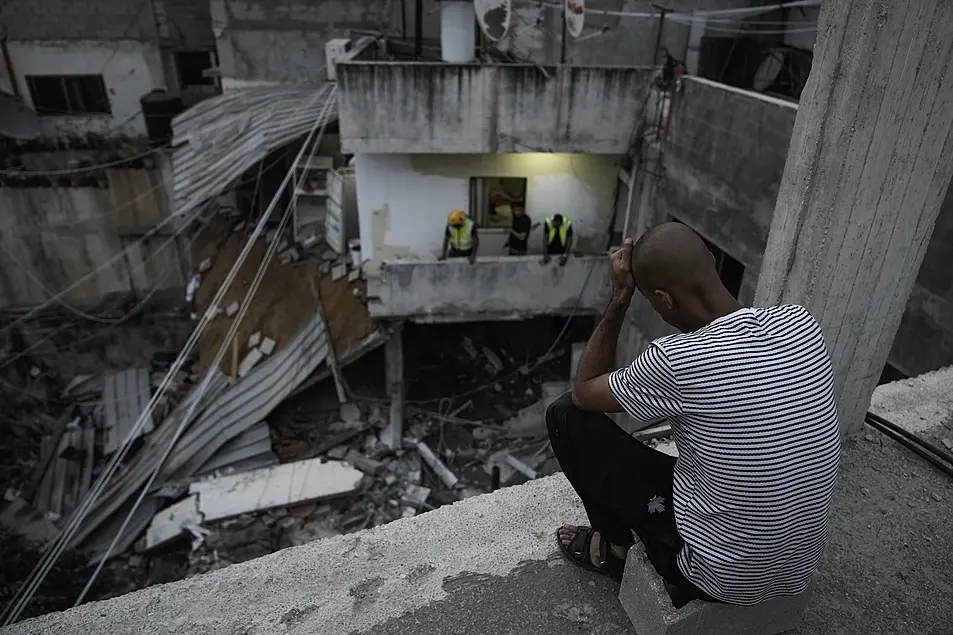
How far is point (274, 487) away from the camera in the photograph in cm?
935

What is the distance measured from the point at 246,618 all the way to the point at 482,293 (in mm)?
7918

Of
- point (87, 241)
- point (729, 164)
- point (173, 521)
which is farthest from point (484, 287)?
point (87, 241)

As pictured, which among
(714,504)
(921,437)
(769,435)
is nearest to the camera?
(769,435)

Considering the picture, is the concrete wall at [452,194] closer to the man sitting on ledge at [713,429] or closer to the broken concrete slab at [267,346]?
the broken concrete slab at [267,346]

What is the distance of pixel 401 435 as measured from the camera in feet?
35.0

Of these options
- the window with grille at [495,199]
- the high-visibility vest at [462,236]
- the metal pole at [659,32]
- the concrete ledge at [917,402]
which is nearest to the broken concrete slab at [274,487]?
the high-visibility vest at [462,236]

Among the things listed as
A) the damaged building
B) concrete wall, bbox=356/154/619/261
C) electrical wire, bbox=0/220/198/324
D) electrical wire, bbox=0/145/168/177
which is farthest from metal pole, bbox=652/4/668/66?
electrical wire, bbox=0/220/198/324

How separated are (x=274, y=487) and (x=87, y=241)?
8.41 metres

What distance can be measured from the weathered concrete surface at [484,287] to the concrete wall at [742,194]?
1180mm

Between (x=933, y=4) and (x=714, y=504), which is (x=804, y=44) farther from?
(x=714, y=504)

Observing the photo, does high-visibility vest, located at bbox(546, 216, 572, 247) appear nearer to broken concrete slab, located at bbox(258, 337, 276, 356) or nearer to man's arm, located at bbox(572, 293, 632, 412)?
broken concrete slab, located at bbox(258, 337, 276, 356)

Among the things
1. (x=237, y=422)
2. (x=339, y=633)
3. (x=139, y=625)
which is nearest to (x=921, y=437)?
(x=339, y=633)

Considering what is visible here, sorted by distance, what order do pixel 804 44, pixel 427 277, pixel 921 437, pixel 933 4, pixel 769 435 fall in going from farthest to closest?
1. pixel 804 44
2. pixel 427 277
3. pixel 921 437
4. pixel 933 4
5. pixel 769 435

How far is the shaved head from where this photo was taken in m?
1.73
